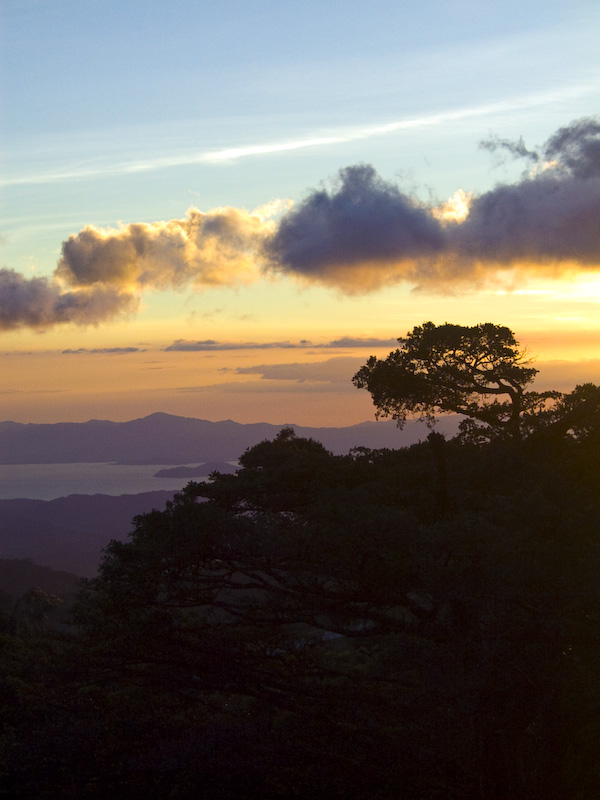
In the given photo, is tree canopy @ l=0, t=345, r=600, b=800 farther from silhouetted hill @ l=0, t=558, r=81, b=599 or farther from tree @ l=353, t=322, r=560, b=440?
silhouetted hill @ l=0, t=558, r=81, b=599

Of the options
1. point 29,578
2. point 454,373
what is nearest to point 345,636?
point 454,373

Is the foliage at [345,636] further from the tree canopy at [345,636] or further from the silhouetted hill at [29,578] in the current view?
the silhouetted hill at [29,578]

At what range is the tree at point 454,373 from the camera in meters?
21.1

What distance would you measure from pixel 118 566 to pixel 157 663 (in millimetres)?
2098

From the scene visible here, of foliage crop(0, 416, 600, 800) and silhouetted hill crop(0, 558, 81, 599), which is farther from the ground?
foliage crop(0, 416, 600, 800)

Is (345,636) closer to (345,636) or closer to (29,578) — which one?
(345,636)

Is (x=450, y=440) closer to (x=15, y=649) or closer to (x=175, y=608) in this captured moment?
(x=175, y=608)

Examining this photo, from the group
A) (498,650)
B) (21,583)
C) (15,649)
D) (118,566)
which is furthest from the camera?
(21,583)

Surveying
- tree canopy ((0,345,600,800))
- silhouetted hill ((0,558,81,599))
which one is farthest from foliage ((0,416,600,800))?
silhouetted hill ((0,558,81,599))

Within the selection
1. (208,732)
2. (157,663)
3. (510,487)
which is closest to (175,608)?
(157,663)

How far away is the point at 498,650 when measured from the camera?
39.4 feet

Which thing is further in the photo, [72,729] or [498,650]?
[72,729]

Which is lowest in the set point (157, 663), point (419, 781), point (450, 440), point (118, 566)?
point (419, 781)

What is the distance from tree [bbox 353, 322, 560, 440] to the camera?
21125mm
